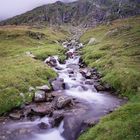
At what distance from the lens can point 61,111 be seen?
32.9 m

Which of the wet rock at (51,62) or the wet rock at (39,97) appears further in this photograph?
the wet rock at (51,62)

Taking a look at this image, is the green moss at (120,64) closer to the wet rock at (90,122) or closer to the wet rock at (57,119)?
the wet rock at (90,122)

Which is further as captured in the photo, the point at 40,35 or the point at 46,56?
the point at 40,35

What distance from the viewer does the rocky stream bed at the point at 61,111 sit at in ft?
93.3

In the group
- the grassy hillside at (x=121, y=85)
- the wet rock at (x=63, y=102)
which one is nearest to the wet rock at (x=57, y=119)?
the wet rock at (x=63, y=102)

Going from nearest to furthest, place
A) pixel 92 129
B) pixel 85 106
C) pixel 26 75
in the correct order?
pixel 92 129, pixel 85 106, pixel 26 75

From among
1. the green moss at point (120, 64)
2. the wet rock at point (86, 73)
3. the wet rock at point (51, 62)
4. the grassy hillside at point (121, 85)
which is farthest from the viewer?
the wet rock at point (51, 62)

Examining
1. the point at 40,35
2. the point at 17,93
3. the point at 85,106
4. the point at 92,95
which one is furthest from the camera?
the point at 40,35

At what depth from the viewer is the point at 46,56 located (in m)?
70.0

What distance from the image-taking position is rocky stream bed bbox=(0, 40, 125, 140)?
93.3 ft

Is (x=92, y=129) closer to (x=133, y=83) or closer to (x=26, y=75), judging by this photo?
(x=133, y=83)

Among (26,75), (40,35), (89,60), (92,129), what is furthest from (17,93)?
(40,35)

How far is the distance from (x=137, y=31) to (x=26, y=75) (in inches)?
2220

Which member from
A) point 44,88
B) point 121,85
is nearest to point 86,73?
point 121,85
